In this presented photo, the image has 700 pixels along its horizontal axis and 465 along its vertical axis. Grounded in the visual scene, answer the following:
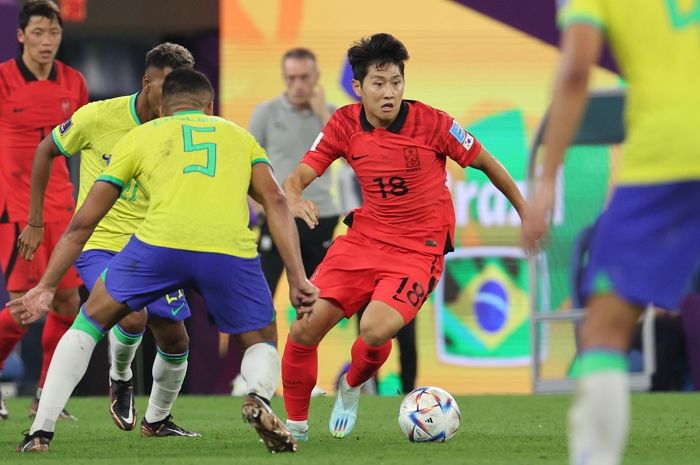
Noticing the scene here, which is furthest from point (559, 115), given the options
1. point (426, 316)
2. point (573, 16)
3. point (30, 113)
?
point (426, 316)

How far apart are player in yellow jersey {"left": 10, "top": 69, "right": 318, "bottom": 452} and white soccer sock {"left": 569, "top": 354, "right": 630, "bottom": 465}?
2.13 m

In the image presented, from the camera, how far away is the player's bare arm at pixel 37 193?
7781mm

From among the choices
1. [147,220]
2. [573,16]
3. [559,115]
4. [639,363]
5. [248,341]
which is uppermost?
[573,16]

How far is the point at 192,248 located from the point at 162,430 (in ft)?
5.73

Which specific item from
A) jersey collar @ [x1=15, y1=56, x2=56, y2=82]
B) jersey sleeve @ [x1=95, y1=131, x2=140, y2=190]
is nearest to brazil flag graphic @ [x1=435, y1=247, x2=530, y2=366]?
jersey collar @ [x1=15, y1=56, x2=56, y2=82]

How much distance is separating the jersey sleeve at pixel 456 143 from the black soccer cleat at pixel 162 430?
1952mm

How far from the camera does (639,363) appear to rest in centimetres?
1241

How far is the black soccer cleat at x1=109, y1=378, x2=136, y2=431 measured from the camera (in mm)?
7809

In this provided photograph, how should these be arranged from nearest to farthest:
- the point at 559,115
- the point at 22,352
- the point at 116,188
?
the point at 559,115, the point at 116,188, the point at 22,352

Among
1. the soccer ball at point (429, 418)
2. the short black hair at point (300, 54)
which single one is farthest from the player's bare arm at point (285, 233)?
the short black hair at point (300, 54)

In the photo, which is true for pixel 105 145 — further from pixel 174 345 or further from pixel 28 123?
pixel 28 123

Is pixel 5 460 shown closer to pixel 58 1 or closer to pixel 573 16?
pixel 573 16

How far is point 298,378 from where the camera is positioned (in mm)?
7352

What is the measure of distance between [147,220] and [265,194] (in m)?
0.51
